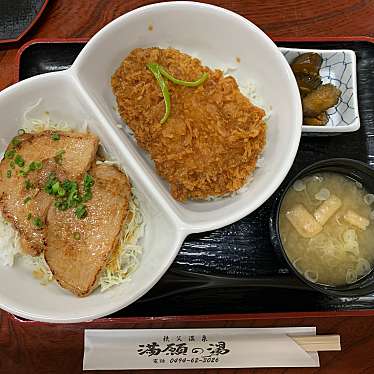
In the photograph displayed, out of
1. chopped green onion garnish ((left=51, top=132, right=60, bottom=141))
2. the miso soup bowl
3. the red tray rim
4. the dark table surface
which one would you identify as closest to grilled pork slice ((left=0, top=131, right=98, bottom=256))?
chopped green onion garnish ((left=51, top=132, right=60, bottom=141))

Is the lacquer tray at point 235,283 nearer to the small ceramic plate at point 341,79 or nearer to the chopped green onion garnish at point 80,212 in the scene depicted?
the small ceramic plate at point 341,79

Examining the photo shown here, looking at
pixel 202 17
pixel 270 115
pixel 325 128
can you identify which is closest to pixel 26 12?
pixel 202 17

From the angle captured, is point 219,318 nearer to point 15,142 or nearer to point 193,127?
point 193,127

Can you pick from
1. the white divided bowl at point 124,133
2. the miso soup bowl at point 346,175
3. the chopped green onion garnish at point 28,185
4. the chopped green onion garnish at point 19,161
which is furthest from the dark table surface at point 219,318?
the chopped green onion garnish at point 28,185

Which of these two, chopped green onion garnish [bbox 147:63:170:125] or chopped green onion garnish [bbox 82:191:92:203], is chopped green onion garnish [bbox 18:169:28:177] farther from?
chopped green onion garnish [bbox 147:63:170:125]

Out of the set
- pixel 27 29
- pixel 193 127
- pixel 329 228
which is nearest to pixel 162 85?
pixel 193 127

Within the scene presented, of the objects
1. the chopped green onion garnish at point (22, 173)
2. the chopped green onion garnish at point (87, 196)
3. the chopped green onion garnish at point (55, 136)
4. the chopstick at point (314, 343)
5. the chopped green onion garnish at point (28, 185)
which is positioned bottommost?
the chopstick at point (314, 343)

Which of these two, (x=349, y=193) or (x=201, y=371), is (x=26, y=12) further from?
(x=201, y=371)
